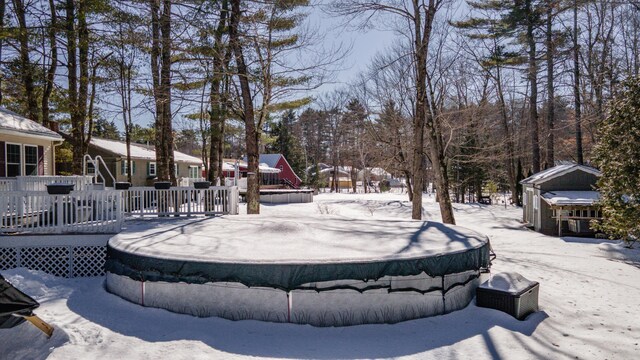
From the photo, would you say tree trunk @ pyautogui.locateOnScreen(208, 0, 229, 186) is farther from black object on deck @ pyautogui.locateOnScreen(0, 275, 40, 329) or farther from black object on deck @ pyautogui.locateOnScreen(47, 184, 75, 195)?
black object on deck @ pyautogui.locateOnScreen(0, 275, 40, 329)

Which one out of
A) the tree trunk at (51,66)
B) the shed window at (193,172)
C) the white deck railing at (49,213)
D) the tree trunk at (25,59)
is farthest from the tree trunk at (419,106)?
the shed window at (193,172)

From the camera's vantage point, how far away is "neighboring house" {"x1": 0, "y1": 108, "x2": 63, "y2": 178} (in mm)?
10777

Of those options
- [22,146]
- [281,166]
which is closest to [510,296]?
[22,146]

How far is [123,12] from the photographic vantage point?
14508mm

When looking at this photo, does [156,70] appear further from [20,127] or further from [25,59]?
[25,59]

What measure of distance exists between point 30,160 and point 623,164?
55.3 ft

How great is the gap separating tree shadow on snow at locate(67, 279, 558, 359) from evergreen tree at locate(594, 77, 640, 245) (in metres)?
6.48

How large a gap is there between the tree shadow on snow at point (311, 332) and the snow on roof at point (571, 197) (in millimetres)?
9576

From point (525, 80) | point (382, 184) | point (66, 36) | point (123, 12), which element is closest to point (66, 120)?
point (66, 36)

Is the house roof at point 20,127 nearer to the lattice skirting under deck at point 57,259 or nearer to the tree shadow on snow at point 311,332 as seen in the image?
the lattice skirting under deck at point 57,259

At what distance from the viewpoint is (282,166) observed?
3844 cm

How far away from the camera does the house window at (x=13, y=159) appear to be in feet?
36.9

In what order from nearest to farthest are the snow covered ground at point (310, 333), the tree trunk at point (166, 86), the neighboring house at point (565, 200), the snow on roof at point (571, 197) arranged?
the snow covered ground at point (310, 333) < the tree trunk at point (166, 86) < the snow on roof at point (571, 197) < the neighboring house at point (565, 200)

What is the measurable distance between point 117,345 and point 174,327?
735 mm
